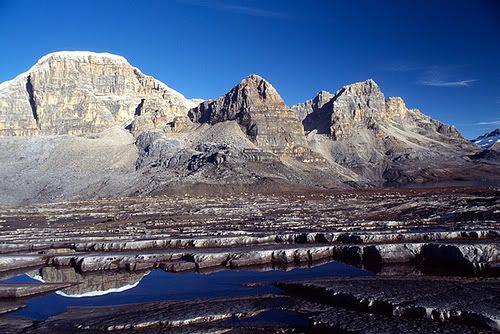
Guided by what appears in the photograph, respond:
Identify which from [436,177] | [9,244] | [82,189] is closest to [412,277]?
[9,244]

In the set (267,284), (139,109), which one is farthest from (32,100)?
(267,284)

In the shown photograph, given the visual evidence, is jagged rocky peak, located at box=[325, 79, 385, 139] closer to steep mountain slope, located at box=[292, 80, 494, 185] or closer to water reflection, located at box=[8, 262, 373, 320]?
steep mountain slope, located at box=[292, 80, 494, 185]

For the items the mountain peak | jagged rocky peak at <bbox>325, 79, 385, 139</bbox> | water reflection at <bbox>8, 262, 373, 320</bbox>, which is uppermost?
the mountain peak

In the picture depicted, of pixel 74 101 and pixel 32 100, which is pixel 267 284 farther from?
pixel 32 100

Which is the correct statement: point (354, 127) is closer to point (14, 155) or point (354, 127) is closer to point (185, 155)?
point (185, 155)

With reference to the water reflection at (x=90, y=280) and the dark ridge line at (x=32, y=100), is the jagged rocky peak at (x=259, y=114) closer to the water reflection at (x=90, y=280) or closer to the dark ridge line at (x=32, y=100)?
the dark ridge line at (x=32, y=100)

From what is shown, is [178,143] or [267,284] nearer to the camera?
[267,284]

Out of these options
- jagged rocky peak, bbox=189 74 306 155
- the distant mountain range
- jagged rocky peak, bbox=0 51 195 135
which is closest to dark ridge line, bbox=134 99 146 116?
jagged rocky peak, bbox=0 51 195 135
